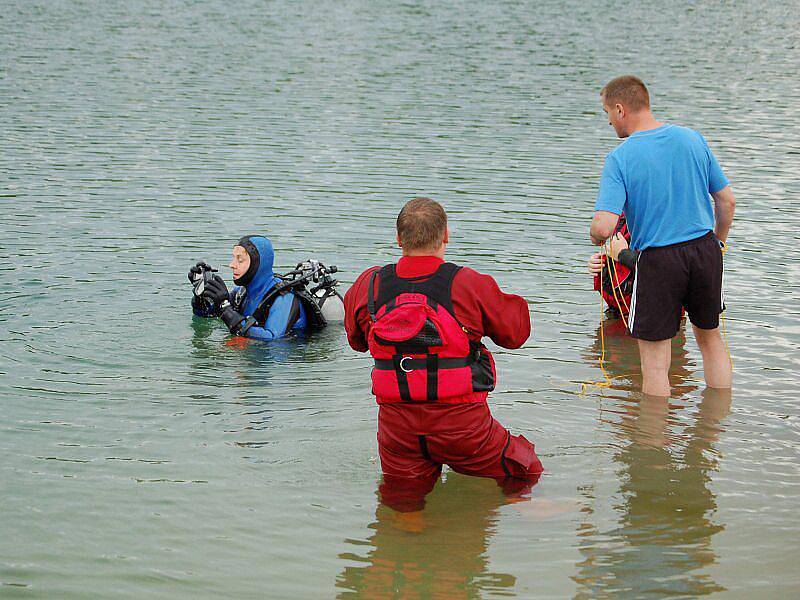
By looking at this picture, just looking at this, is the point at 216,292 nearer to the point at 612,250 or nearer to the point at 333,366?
the point at 333,366

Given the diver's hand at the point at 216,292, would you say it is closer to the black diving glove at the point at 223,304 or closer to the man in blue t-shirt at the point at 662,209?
the black diving glove at the point at 223,304

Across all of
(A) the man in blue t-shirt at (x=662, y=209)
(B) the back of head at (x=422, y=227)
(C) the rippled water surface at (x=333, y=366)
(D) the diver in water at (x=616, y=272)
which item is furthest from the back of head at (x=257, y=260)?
(B) the back of head at (x=422, y=227)

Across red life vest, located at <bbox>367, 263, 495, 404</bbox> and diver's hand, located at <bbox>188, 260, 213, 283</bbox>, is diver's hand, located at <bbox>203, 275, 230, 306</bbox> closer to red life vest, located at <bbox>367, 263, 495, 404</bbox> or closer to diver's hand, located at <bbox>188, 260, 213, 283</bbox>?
diver's hand, located at <bbox>188, 260, 213, 283</bbox>

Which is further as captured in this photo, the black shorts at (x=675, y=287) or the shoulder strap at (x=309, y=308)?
the shoulder strap at (x=309, y=308)

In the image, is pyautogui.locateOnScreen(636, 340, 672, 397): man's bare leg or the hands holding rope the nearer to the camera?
pyautogui.locateOnScreen(636, 340, 672, 397): man's bare leg

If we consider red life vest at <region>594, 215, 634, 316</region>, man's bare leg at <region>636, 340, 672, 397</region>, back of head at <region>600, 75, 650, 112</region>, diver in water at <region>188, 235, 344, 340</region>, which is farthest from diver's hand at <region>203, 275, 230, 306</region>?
back of head at <region>600, 75, 650, 112</region>

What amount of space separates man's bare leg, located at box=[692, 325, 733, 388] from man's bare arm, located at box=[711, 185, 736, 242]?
0.67 metres

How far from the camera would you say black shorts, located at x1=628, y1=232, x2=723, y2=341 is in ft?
22.7

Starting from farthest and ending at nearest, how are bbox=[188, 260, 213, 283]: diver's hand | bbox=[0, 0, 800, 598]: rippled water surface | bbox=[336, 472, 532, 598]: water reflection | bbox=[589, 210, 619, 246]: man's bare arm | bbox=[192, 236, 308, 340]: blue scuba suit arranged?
bbox=[188, 260, 213, 283]: diver's hand, bbox=[192, 236, 308, 340]: blue scuba suit, bbox=[589, 210, 619, 246]: man's bare arm, bbox=[0, 0, 800, 598]: rippled water surface, bbox=[336, 472, 532, 598]: water reflection

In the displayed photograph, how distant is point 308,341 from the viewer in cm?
951

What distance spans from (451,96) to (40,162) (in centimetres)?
1012

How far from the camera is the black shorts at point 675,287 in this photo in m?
Result: 6.93

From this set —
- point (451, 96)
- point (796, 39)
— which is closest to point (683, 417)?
point (451, 96)

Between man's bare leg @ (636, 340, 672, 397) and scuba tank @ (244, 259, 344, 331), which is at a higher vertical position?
scuba tank @ (244, 259, 344, 331)
